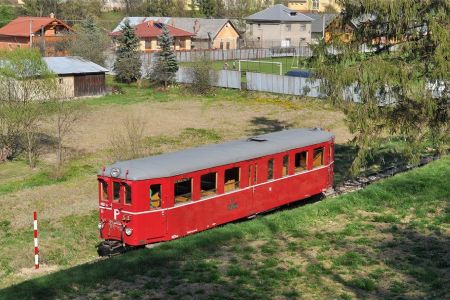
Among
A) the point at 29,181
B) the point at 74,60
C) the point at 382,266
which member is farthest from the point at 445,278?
the point at 74,60

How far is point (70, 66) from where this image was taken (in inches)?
1951

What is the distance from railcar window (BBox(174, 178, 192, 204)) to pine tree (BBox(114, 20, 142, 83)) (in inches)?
1621

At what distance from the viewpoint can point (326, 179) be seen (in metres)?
22.9

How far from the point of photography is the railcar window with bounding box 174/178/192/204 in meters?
17.0

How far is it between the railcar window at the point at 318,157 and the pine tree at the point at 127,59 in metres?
37.1

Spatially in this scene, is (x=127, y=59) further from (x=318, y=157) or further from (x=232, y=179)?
(x=232, y=179)

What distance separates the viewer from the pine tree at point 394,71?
21.2 metres

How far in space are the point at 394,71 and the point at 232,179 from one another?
713 centimetres

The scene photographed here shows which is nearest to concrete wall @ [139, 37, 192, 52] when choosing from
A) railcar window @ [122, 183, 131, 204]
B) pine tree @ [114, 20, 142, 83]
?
pine tree @ [114, 20, 142, 83]

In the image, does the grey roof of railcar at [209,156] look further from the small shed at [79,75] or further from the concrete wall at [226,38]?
the concrete wall at [226,38]

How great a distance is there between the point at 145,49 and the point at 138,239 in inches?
2578

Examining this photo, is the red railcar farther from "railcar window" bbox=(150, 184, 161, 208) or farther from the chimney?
the chimney

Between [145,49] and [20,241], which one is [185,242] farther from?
[145,49]

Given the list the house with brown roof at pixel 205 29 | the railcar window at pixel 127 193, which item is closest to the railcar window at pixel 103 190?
the railcar window at pixel 127 193
